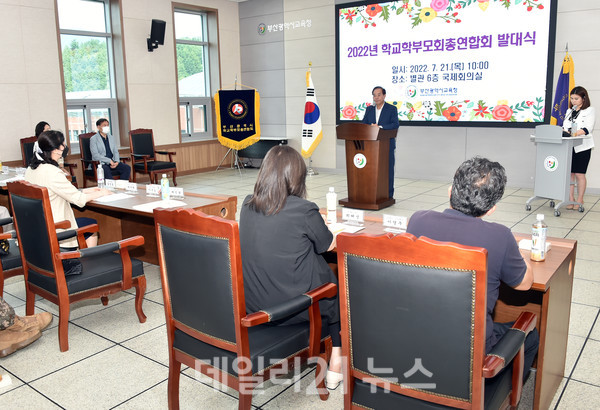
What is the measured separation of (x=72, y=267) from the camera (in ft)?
9.58

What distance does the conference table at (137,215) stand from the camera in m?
3.76

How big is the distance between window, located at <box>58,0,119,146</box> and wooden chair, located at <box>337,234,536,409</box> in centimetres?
768

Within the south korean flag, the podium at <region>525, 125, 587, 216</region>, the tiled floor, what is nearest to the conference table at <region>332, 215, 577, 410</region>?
the tiled floor

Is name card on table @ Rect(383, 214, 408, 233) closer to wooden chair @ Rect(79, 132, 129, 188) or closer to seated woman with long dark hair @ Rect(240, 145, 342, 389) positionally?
seated woman with long dark hair @ Rect(240, 145, 342, 389)

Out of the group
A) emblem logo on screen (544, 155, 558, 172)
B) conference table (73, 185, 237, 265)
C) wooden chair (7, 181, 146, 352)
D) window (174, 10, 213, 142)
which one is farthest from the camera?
window (174, 10, 213, 142)

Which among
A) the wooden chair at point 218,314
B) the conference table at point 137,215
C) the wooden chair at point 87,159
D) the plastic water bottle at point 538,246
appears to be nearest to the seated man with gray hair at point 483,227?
the plastic water bottle at point 538,246

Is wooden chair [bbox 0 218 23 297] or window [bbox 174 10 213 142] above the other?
window [bbox 174 10 213 142]

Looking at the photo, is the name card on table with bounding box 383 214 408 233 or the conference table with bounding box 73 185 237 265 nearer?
the name card on table with bounding box 383 214 408 233

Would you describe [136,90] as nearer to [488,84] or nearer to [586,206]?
[488,84]

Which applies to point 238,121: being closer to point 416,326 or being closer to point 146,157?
point 146,157

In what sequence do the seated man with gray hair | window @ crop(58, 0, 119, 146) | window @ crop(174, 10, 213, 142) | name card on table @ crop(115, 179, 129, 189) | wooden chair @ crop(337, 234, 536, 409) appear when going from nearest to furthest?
wooden chair @ crop(337, 234, 536, 409)
the seated man with gray hair
name card on table @ crop(115, 179, 129, 189)
window @ crop(58, 0, 119, 146)
window @ crop(174, 10, 213, 142)

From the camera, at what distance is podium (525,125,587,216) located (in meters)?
5.67

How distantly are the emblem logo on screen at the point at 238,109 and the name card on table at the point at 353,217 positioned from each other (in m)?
6.67

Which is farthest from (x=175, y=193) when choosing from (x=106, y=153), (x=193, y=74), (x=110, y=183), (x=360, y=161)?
(x=193, y=74)
